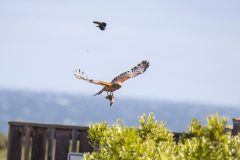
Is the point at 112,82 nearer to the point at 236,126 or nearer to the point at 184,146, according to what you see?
the point at 184,146

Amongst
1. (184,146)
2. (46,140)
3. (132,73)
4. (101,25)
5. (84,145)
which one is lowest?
(184,146)

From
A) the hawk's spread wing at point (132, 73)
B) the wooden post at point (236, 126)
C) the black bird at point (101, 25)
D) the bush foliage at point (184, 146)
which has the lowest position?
the bush foliage at point (184, 146)

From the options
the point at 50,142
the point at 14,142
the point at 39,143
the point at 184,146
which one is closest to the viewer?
Result: the point at 184,146

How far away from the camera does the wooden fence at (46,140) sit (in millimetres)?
13680

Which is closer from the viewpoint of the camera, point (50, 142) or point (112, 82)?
point (112, 82)

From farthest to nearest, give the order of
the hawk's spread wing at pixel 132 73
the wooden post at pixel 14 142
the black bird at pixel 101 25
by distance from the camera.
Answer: the wooden post at pixel 14 142
the black bird at pixel 101 25
the hawk's spread wing at pixel 132 73

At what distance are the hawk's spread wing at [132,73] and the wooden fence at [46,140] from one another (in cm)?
392

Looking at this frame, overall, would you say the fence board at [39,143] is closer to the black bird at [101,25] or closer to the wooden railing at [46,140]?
the wooden railing at [46,140]

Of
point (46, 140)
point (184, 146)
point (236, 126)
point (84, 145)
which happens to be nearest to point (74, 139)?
point (84, 145)

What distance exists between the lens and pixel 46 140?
46.0ft

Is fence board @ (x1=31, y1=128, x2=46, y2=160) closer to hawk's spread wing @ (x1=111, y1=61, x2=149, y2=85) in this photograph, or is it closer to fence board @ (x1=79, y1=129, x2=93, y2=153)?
fence board @ (x1=79, y1=129, x2=93, y2=153)

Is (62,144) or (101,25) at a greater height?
(101,25)

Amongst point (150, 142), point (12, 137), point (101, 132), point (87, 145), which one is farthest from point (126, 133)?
point (12, 137)

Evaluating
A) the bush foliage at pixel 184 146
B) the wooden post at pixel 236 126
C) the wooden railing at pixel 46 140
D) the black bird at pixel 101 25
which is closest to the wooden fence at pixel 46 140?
the wooden railing at pixel 46 140
